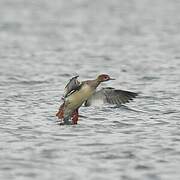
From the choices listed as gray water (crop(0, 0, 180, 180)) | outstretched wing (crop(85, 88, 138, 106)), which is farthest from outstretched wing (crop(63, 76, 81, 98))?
gray water (crop(0, 0, 180, 180))

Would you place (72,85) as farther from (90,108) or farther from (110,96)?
(90,108)

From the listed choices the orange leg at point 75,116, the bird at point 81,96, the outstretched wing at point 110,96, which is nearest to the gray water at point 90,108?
the orange leg at point 75,116

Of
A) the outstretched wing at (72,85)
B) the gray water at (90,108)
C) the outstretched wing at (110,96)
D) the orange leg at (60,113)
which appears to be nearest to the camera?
the gray water at (90,108)

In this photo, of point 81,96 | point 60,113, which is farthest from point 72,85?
point 60,113

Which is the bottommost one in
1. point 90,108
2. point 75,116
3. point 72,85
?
point 75,116

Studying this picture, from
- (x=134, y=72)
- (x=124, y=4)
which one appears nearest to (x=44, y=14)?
(x=124, y=4)

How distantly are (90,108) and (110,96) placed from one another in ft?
5.87

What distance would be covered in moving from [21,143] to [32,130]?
119 centimetres

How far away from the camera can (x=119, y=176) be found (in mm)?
11977

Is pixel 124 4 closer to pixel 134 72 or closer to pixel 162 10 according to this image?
pixel 162 10

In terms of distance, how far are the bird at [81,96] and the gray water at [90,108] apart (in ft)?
1.01

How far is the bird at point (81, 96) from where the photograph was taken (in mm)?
15703

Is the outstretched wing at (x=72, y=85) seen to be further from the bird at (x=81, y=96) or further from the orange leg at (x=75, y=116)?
the orange leg at (x=75, y=116)

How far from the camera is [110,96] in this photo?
53.4 ft
